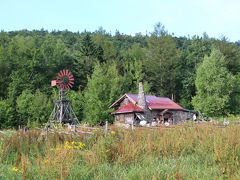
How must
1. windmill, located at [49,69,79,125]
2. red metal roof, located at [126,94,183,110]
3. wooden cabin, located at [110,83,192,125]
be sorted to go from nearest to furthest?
windmill, located at [49,69,79,125] → wooden cabin, located at [110,83,192,125] → red metal roof, located at [126,94,183,110]

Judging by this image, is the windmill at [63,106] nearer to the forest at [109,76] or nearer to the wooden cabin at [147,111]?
the wooden cabin at [147,111]

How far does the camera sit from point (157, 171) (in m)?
6.45

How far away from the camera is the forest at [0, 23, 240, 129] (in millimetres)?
48469

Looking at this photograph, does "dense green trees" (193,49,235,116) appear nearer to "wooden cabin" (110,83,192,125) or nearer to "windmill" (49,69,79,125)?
"wooden cabin" (110,83,192,125)

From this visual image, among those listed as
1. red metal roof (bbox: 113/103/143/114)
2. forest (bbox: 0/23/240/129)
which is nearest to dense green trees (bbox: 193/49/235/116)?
forest (bbox: 0/23/240/129)

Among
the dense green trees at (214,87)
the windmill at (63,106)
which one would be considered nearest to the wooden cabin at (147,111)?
the windmill at (63,106)

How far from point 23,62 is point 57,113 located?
74.5 ft

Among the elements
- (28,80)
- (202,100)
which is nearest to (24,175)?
(202,100)

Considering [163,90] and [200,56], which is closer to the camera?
[163,90]

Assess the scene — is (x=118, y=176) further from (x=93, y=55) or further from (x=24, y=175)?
(x=93, y=55)

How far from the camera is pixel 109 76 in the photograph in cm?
5291

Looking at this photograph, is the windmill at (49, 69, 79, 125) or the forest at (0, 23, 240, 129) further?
→ the forest at (0, 23, 240, 129)

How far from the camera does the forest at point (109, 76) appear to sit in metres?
48.5

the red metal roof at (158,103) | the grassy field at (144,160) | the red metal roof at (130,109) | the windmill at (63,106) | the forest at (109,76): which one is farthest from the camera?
the forest at (109,76)
